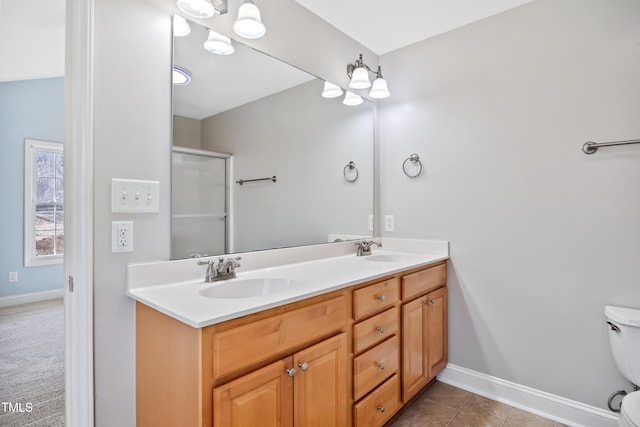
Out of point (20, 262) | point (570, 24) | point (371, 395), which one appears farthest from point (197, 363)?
point (20, 262)

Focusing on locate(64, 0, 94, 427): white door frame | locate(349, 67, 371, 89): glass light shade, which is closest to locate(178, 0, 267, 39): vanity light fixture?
locate(64, 0, 94, 427): white door frame

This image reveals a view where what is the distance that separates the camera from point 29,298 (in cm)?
389

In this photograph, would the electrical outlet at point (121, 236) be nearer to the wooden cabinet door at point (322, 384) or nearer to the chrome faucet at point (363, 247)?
the wooden cabinet door at point (322, 384)

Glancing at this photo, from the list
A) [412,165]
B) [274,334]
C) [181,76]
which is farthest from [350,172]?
[274,334]

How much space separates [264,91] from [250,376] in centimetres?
142

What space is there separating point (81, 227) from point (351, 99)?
5.79ft

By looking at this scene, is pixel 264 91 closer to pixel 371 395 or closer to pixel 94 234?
pixel 94 234

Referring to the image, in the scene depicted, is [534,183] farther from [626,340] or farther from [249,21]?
[249,21]

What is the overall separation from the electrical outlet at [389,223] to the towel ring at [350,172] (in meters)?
0.40

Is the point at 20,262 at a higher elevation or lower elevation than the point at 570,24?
lower

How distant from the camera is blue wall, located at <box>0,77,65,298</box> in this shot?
12.2 ft

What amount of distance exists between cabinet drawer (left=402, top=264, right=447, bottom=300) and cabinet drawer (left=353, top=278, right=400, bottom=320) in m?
0.09

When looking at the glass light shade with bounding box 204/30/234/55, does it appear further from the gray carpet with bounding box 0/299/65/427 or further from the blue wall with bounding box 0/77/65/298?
the blue wall with bounding box 0/77/65/298

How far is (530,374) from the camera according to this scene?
72.8 inches
